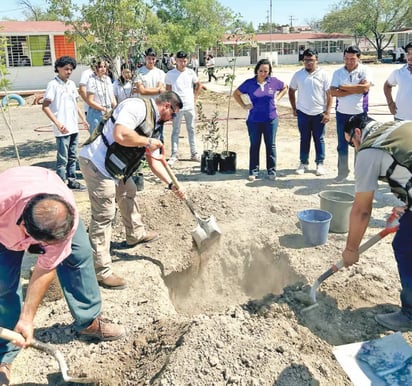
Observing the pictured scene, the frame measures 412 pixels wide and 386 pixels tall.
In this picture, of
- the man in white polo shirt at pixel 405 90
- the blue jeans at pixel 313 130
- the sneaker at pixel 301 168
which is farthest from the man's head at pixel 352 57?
the sneaker at pixel 301 168

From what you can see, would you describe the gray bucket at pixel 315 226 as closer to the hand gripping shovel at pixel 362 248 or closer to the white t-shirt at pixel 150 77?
the hand gripping shovel at pixel 362 248

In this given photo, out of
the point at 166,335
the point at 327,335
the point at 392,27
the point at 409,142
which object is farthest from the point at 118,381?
the point at 392,27

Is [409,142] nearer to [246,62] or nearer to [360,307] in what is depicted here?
[360,307]

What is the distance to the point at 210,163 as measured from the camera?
717 cm

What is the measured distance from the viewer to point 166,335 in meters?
3.18

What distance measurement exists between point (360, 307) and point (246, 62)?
51628mm

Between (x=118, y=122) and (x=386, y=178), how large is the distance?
2050mm

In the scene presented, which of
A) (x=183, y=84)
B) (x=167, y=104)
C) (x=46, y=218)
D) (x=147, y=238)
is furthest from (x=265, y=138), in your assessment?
(x=46, y=218)

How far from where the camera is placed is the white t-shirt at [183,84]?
7.65m

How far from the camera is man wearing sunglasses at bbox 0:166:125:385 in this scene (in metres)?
2.15

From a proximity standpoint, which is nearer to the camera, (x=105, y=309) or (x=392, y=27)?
(x=105, y=309)

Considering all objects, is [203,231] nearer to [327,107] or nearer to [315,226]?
[315,226]

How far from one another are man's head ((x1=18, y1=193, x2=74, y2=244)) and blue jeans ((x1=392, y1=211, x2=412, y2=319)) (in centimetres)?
223

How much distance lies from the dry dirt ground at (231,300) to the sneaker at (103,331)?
62mm
